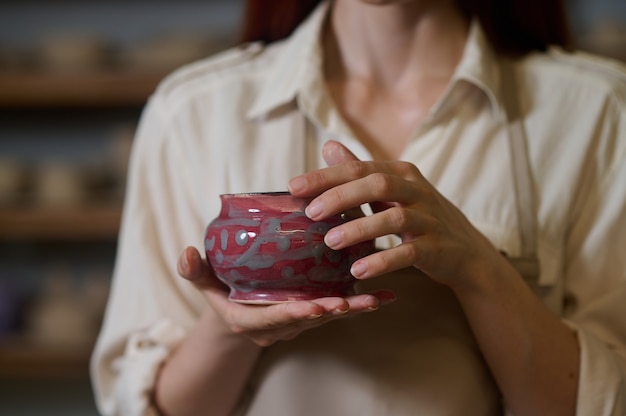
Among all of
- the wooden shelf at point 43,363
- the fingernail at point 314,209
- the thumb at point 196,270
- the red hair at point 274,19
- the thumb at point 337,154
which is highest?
the red hair at point 274,19

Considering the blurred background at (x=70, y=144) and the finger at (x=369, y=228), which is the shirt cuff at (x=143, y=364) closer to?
the finger at (x=369, y=228)

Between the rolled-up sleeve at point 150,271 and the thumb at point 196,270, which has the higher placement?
the thumb at point 196,270

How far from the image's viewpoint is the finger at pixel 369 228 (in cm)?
83

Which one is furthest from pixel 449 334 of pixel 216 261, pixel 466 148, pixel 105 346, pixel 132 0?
pixel 132 0

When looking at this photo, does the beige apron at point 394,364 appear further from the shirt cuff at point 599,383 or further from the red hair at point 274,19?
the red hair at point 274,19

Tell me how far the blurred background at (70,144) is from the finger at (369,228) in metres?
1.69

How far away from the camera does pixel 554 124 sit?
118 cm

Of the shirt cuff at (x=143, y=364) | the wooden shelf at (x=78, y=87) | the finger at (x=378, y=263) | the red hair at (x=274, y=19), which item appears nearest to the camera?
the finger at (x=378, y=263)

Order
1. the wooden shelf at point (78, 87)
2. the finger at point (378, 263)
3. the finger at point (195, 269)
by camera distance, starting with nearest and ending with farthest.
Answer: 1. the finger at point (378, 263)
2. the finger at point (195, 269)
3. the wooden shelf at point (78, 87)

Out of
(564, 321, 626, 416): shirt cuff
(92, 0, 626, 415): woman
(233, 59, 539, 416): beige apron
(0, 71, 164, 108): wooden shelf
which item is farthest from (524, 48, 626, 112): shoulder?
(0, 71, 164, 108): wooden shelf

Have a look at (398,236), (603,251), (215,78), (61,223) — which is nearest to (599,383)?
(603,251)

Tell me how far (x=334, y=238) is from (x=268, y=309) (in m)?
0.09

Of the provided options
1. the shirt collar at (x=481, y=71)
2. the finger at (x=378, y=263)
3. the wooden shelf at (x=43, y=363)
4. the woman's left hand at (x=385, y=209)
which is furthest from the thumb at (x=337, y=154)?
the wooden shelf at (x=43, y=363)

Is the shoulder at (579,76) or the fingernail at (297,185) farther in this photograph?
the shoulder at (579,76)
